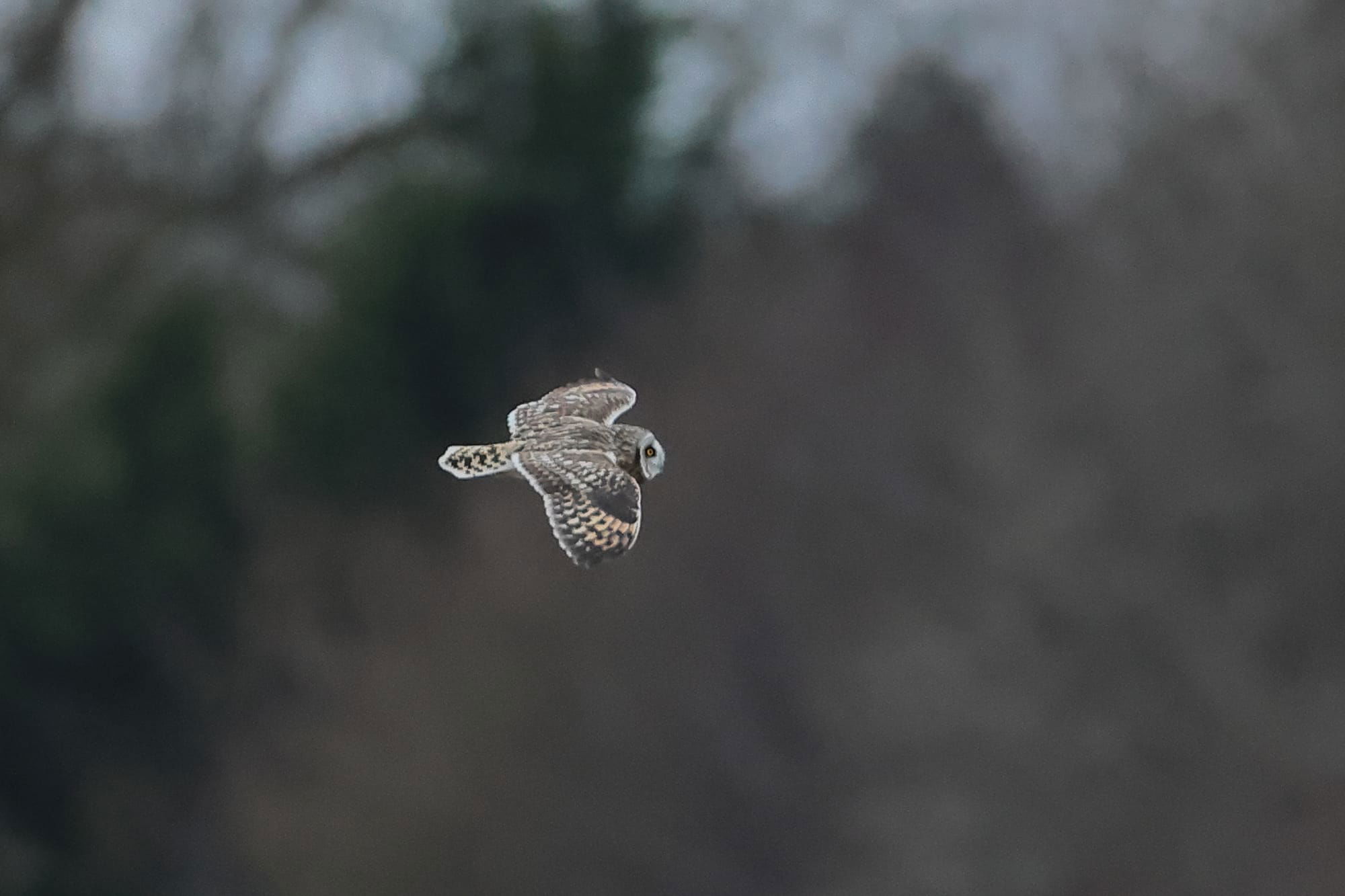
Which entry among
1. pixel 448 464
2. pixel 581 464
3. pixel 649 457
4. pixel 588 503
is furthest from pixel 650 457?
pixel 448 464

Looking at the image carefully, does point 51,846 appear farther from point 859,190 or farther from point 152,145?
point 859,190

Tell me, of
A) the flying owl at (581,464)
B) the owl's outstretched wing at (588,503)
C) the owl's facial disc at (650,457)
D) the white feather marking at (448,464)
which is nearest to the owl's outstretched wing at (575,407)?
the flying owl at (581,464)

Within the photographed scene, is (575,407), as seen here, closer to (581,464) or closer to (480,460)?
(480,460)

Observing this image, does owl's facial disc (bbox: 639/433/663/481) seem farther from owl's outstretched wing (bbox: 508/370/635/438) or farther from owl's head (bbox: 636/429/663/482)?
owl's outstretched wing (bbox: 508/370/635/438)

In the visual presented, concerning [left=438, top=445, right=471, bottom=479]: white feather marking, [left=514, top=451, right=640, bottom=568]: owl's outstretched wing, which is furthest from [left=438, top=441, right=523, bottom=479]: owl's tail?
[left=514, top=451, right=640, bottom=568]: owl's outstretched wing

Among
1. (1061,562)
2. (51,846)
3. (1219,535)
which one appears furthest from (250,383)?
(1219,535)

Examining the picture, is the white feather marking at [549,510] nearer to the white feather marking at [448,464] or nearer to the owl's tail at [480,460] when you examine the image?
the owl's tail at [480,460]
